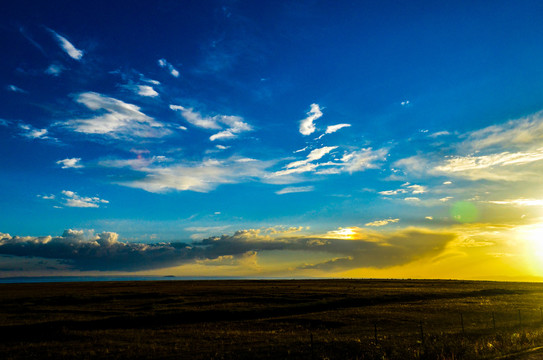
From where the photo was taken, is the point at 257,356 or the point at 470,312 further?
the point at 470,312

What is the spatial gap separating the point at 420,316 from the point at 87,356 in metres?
43.3

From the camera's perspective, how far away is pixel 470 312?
54906 millimetres

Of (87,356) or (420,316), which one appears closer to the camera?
(87,356)

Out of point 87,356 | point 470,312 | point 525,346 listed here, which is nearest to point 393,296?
point 470,312

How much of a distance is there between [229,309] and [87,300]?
134 ft

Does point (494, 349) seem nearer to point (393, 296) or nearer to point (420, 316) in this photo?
point (420, 316)

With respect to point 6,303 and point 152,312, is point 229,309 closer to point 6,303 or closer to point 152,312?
point 152,312

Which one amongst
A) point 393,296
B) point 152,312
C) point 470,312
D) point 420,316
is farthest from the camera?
point 393,296

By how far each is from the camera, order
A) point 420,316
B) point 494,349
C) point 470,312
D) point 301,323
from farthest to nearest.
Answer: point 470,312
point 420,316
point 301,323
point 494,349

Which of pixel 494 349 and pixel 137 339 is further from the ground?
pixel 494 349

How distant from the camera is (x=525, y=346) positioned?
26.0 metres

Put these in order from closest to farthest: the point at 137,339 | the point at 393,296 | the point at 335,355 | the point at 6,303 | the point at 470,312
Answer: the point at 335,355
the point at 137,339
the point at 470,312
the point at 6,303
the point at 393,296

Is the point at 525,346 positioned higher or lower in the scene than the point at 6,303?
higher

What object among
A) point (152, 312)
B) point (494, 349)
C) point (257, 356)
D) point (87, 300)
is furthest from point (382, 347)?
point (87, 300)
